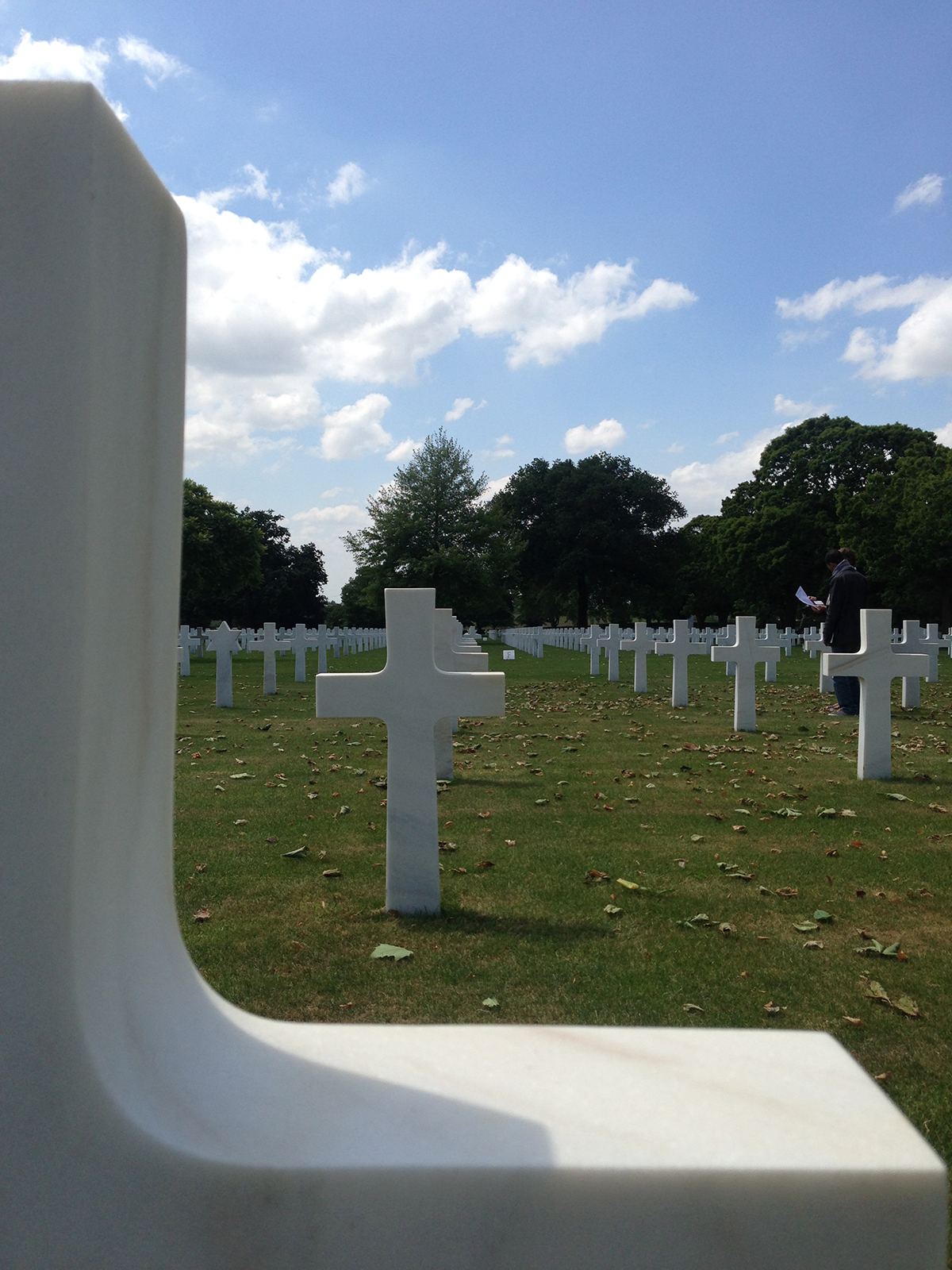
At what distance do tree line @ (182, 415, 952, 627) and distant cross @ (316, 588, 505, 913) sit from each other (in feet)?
92.9

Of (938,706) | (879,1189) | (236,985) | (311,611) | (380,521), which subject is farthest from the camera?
(311,611)

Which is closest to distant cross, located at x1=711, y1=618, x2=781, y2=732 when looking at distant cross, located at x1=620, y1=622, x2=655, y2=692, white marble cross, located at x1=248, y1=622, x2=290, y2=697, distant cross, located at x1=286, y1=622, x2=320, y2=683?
distant cross, located at x1=620, y1=622, x2=655, y2=692

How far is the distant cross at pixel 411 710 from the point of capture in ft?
14.4

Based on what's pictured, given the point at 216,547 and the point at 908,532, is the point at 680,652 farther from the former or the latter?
the point at 216,547

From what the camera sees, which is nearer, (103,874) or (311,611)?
(103,874)

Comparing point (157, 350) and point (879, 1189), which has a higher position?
point (157, 350)

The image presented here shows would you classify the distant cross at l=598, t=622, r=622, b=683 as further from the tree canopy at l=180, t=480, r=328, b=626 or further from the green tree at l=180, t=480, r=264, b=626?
the green tree at l=180, t=480, r=264, b=626

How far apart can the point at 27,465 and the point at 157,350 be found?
0.30 metres

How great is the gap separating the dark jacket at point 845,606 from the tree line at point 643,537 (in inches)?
861

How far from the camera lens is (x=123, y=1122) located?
3.49 feet

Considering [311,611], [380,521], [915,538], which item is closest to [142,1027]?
[915,538]

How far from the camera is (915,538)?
38.4 metres

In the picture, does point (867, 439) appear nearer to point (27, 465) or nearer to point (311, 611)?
point (311, 611)

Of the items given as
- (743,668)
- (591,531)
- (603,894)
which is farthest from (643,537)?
(603,894)
